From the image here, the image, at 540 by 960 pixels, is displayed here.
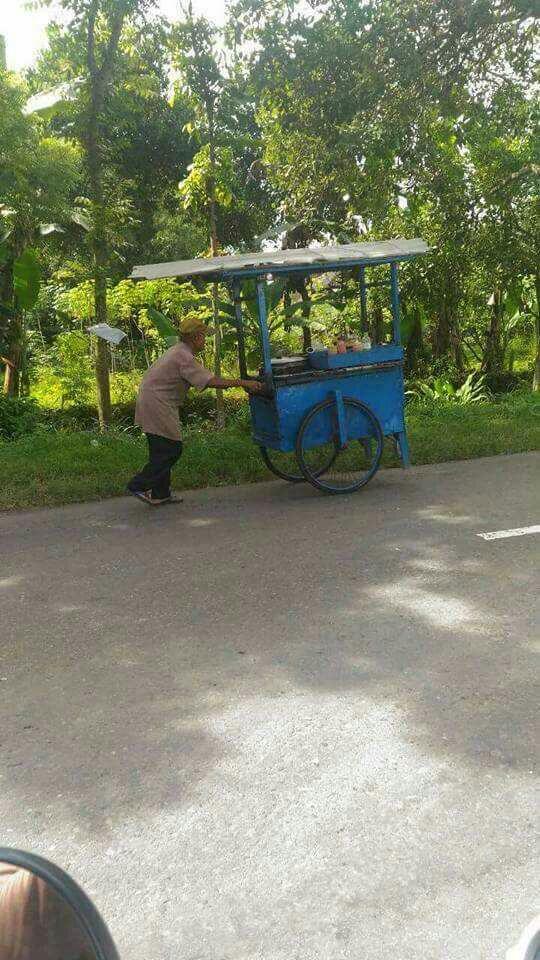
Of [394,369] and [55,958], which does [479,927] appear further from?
[394,369]

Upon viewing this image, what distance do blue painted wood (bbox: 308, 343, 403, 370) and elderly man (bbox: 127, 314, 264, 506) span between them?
1.95 feet

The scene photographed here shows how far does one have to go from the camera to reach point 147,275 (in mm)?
6832

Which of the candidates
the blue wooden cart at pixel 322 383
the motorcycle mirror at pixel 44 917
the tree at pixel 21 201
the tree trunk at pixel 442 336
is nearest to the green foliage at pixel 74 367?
the tree at pixel 21 201

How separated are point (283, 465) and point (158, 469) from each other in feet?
5.42

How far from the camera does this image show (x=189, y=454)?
28.7 ft

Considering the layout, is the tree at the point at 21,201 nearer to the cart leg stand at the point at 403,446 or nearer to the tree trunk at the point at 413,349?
the cart leg stand at the point at 403,446

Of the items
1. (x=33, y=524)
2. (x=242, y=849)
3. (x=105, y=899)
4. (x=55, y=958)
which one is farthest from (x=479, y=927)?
(x=33, y=524)

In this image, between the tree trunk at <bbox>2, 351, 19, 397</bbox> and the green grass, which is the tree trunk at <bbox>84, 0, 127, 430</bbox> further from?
the tree trunk at <bbox>2, 351, 19, 397</bbox>

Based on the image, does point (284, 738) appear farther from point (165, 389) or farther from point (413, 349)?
point (413, 349)

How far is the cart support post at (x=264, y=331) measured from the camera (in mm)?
6920

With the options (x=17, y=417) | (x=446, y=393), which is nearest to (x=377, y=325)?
(x=446, y=393)

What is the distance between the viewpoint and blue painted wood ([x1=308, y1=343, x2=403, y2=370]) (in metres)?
7.34

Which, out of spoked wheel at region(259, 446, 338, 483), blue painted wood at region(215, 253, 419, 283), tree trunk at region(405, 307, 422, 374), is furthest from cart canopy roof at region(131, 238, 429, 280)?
tree trunk at region(405, 307, 422, 374)

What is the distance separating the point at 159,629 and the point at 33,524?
262 cm
